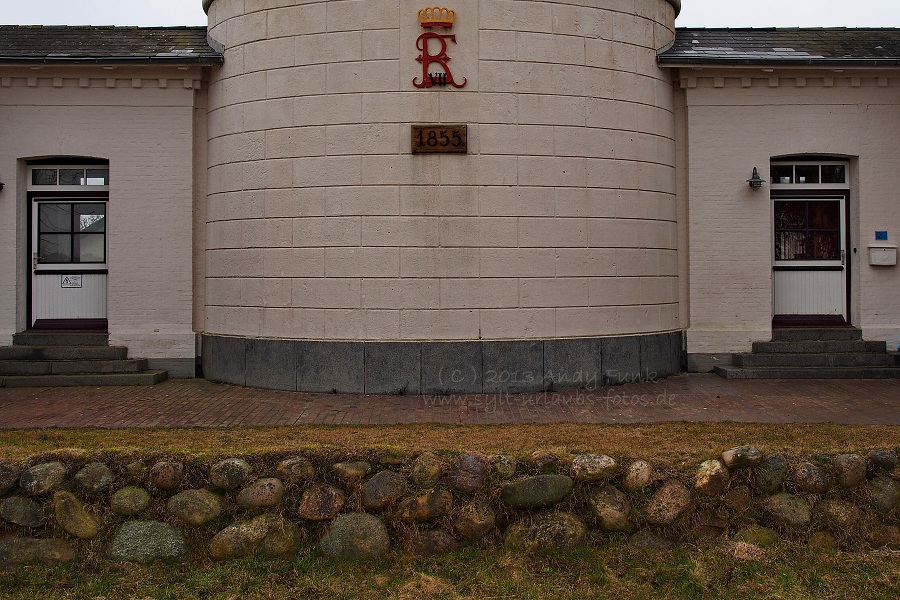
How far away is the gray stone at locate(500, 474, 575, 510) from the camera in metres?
5.34

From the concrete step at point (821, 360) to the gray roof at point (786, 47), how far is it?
421 centimetres

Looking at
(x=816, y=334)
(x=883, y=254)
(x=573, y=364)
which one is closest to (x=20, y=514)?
(x=573, y=364)

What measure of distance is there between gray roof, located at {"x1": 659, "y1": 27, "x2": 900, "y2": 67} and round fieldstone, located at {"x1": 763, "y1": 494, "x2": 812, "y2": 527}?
23.8 ft

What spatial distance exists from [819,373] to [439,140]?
6.27 m

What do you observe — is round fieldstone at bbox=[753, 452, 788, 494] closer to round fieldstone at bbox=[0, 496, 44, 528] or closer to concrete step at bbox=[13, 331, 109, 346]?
round fieldstone at bbox=[0, 496, 44, 528]

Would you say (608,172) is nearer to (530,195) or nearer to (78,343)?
(530,195)

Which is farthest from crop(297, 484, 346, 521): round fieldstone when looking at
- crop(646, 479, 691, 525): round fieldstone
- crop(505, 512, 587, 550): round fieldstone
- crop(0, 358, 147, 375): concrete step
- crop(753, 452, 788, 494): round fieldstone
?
crop(0, 358, 147, 375): concrete step

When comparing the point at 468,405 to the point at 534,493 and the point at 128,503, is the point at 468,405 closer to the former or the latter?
the point at 534,493

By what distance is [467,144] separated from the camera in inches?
383

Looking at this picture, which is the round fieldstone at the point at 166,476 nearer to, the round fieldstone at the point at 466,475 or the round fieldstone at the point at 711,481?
the round fieldstone at the point at 466,475

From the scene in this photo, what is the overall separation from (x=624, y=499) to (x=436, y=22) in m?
6.66

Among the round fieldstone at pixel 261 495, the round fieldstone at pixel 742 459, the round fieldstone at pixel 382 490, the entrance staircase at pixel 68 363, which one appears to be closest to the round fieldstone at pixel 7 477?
the round fieldstone at pixel 261 495

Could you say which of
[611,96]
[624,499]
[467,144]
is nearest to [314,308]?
[467,144]

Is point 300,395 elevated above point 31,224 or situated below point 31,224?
below
